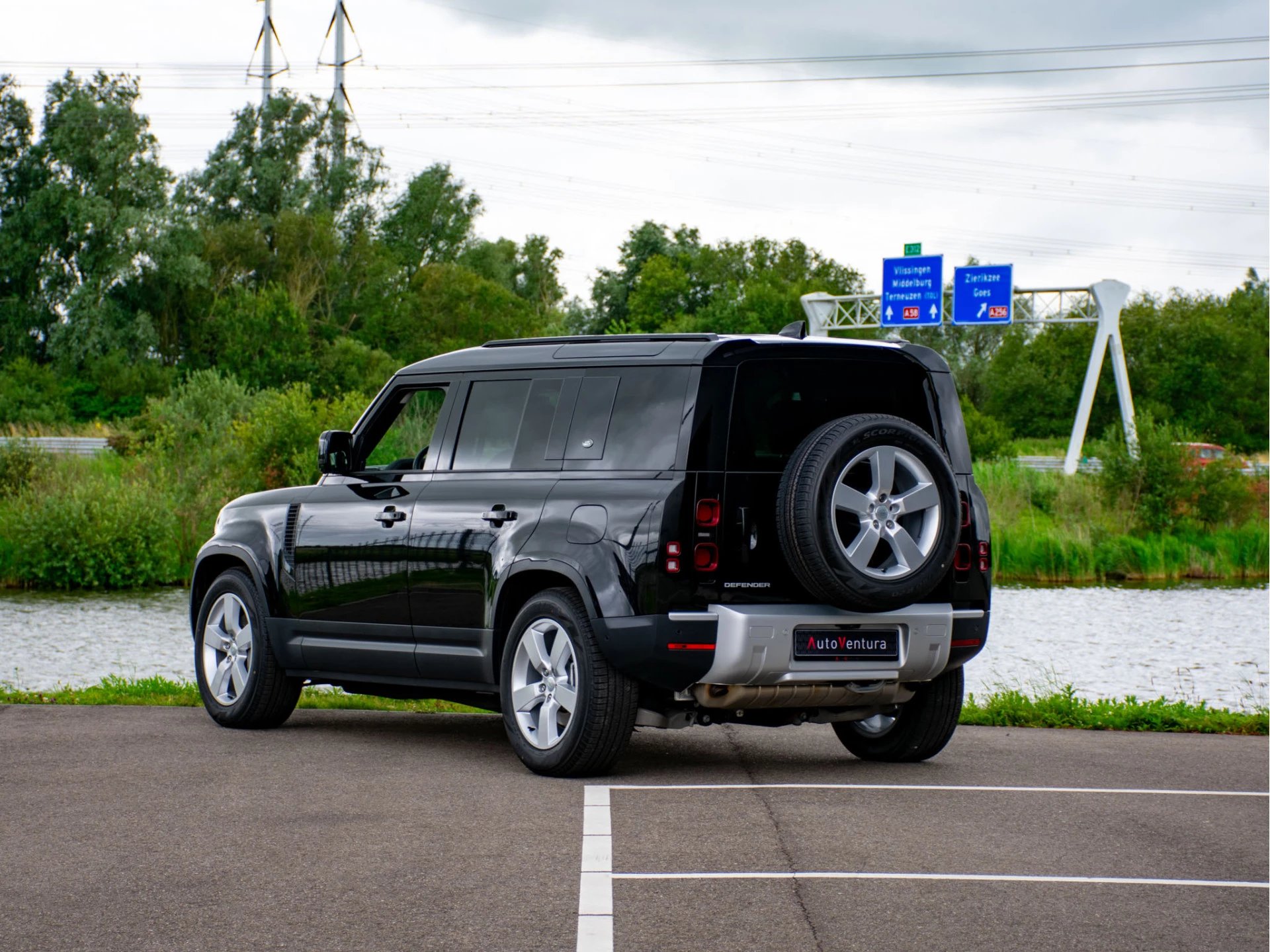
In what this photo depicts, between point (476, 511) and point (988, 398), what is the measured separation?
84.3 metres

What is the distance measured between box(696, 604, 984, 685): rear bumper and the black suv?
0.01 m

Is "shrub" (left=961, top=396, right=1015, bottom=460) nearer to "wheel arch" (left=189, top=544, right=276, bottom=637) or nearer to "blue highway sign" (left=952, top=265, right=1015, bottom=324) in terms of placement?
"blue highway sign" (left=952, top=265, right=1015, bottom=324)

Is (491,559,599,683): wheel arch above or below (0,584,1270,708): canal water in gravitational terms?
above

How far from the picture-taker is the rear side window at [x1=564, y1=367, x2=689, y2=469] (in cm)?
802

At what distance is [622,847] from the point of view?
21.0 ft

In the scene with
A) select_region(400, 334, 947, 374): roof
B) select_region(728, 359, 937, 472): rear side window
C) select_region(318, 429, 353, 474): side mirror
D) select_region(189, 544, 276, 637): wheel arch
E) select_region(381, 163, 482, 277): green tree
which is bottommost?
select_region(189, 544, 276, 637): wheel arch

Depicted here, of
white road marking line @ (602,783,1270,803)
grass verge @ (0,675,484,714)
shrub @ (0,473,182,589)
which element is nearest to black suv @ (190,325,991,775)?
white road marking line @ (602,783,1270,803)

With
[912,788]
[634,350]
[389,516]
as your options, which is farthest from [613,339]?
[912,788]

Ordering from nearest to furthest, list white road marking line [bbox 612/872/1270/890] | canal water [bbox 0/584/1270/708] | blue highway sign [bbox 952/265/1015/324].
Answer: white road marking line [bbox 612/872/1270/890], canal water [bbox 0/584/1270/708], blue highway sign [bbox 952/265/1015/324]

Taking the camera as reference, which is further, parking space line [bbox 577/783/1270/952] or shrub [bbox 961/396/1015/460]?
shrub [bbox 961/396/1015/460]

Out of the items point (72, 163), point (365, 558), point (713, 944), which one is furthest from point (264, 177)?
point (713, 944)

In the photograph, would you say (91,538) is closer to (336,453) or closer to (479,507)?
(336,453)

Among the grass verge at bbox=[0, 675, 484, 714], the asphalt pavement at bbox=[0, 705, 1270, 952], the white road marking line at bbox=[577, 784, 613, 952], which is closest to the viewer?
the white road marking line at bbox=[577, 784, 613, 952]

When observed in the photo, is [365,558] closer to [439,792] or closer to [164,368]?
[439,792]
